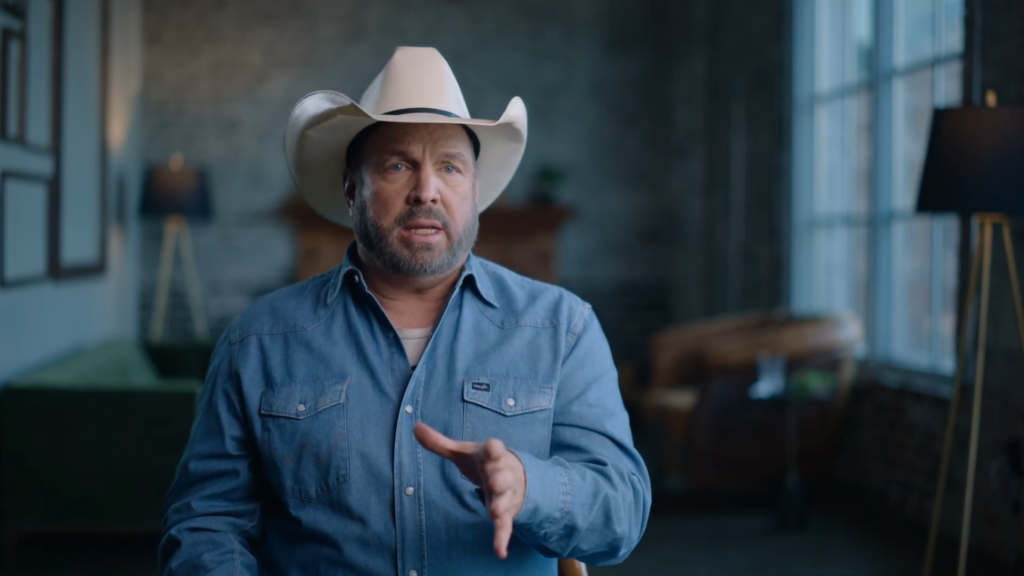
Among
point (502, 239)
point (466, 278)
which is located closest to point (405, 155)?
point (466, 278)

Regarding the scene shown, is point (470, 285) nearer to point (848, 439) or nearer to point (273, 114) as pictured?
point (848, 439)

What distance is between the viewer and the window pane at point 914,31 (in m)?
4.52

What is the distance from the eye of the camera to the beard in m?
1.73

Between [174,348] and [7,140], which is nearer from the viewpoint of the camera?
[7,140]

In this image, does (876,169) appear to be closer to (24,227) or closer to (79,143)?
Answer: (24,227)

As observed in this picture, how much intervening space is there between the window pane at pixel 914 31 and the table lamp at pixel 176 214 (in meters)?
4.31

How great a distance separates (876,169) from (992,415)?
1.58 m

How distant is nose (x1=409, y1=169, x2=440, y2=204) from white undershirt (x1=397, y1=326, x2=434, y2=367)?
0.22 metres

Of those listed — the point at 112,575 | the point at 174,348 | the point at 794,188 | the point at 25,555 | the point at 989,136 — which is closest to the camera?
the point at 989,136

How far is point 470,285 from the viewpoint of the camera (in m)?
1.76

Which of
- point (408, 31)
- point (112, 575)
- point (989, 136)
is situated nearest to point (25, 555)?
point (112, 575)

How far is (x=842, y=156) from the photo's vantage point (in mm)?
5555

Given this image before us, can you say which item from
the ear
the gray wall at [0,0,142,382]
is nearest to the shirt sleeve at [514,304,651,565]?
the ear

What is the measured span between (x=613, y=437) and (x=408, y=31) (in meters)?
6.68
